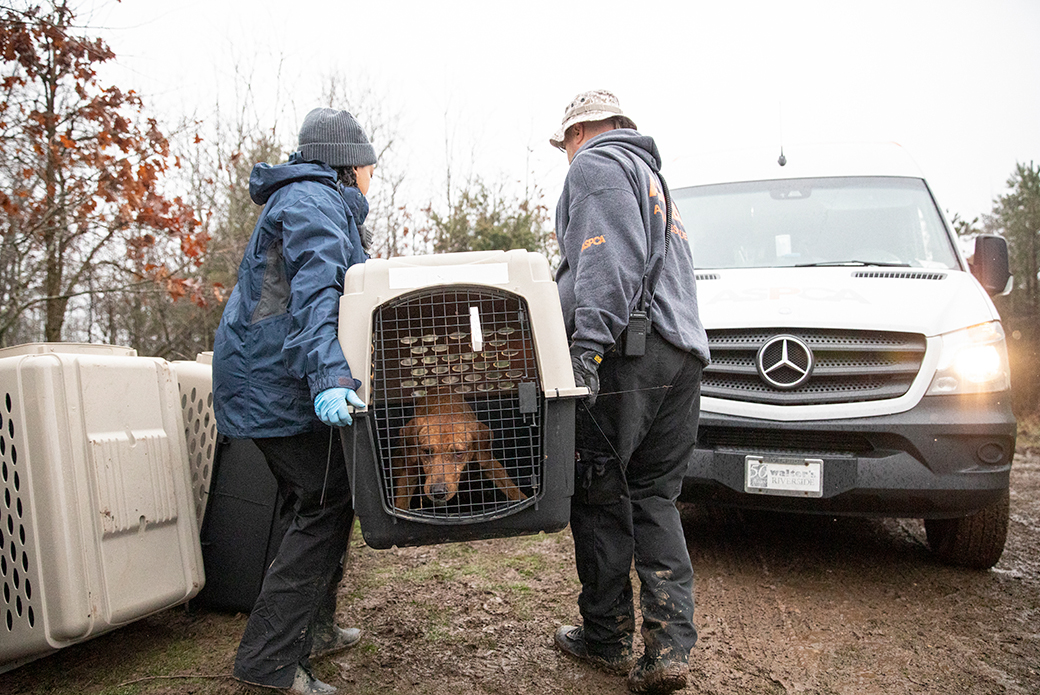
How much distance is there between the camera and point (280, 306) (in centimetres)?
240

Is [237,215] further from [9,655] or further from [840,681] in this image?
[840,681]

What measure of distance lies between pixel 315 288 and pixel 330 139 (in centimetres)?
73

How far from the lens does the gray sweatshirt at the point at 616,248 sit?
240 centimetres

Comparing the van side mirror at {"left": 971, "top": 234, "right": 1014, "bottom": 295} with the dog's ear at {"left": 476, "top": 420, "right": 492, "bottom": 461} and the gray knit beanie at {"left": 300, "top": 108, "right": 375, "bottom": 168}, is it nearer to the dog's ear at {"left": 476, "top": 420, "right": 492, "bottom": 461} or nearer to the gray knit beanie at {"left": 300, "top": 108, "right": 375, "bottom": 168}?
the dog's ear at {"left": 476, "top": 420, "right": 492, "bottom": 461}

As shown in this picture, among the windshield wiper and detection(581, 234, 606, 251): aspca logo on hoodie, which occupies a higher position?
detection(581, 234, 606, 251): aspca logo on hoodie

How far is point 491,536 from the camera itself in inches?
85.2

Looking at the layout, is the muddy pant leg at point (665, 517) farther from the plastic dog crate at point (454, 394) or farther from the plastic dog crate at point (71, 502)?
the plastic dog crate at point (71, 502)

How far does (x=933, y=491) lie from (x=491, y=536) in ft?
7.21

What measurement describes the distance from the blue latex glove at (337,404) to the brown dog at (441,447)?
0.18m

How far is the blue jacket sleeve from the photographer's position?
2.10 meters

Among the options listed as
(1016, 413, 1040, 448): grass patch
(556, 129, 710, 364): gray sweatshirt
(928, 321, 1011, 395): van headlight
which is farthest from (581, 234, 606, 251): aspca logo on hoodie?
(1016, 413, 1040, 448): grass patch

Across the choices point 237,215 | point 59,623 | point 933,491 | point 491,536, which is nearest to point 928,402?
point 933,491

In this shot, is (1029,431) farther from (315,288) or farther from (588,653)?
(315,288)

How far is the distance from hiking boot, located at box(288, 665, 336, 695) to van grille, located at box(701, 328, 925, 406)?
214 cm
